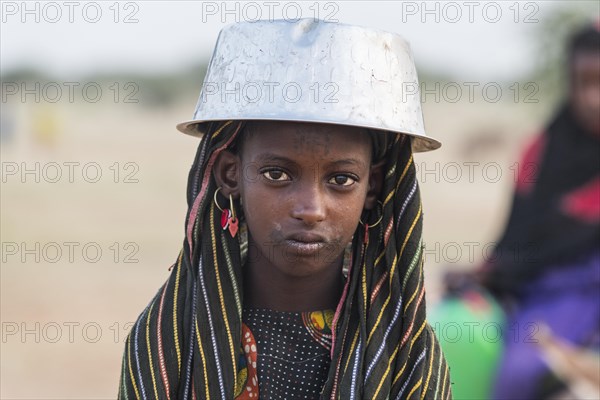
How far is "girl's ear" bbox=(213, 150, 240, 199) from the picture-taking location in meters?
2.20

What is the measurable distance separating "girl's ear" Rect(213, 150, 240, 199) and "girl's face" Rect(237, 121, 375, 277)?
0.08 meters

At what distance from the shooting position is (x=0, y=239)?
10039mm

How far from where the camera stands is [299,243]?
6.67 ft

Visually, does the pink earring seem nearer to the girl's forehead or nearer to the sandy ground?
Result: the girl's forehead

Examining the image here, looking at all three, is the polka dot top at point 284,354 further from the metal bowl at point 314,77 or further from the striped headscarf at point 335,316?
the metal bowl at point 314,77

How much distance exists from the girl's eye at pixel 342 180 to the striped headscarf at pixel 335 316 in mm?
134

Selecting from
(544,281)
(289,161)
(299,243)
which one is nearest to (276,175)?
(289,161)

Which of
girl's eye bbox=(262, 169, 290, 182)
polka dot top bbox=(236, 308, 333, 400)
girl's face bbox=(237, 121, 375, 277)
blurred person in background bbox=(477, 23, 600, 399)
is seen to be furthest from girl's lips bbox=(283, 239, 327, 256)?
blurred person in background bbox=(477, 23, 600, 399)

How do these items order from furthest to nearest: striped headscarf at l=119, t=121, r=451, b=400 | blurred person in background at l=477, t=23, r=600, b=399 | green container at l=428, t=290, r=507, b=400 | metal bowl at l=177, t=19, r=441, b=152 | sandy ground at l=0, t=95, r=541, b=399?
1. sandy ground at l=0, t=95, r=541, b=399
2. blurred person in background at l=477, t=23, r=600, b=399
3. green container at l=428, t=290, r=507, b=400
4. striped headscarf at l=119, t=121, r=451, b=400
5. metal bowl at l=177, t=19, r=441, b=152

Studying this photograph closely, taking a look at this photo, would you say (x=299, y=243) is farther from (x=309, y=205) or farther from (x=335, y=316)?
(x=335, y=316)

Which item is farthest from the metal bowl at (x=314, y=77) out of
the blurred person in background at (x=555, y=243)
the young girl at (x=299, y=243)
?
the blurred person in background at (x=555, y=243)

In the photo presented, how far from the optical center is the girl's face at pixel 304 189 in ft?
6.61

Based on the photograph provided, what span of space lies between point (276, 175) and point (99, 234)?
9210 millimetres

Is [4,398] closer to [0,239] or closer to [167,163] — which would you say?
[0,239]
